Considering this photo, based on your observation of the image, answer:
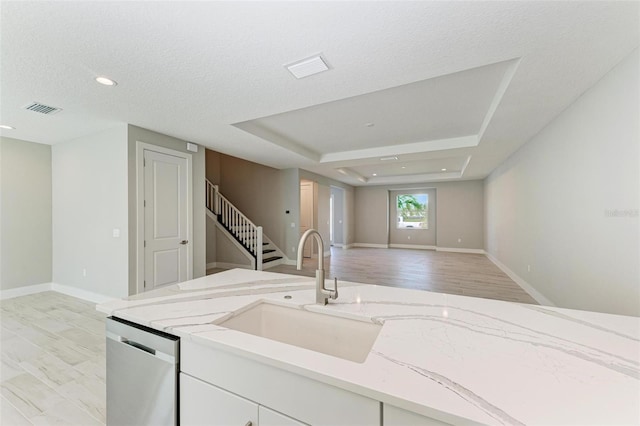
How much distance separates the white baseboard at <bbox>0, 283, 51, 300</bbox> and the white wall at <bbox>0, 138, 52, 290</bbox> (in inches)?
2.0

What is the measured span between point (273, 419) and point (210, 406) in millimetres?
297

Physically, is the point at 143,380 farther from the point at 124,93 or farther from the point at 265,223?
the point at 265,223

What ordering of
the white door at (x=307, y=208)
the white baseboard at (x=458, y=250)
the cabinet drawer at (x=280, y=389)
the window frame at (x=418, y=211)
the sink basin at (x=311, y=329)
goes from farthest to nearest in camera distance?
the window frame at (x=418, y=211)
the white baseboard at (x=458, y=250)
the white door at (x=307, y=208)
the sink basin at (x=311, y=329)
the cabinet drawer at (x=280, y=389)

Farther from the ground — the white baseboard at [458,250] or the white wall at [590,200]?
the white wall at [590,200]

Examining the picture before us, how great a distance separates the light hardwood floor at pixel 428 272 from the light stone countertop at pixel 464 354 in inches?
142

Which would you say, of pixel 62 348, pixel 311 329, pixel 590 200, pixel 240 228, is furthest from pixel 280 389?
pixel 240 228

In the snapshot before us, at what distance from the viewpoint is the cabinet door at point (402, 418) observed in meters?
0.65

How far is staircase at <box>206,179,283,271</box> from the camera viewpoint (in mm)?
6387

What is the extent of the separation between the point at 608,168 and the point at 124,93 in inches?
179

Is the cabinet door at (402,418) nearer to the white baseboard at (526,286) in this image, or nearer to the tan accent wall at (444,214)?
the white baseboard at (526,286)

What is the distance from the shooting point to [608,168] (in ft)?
7.41

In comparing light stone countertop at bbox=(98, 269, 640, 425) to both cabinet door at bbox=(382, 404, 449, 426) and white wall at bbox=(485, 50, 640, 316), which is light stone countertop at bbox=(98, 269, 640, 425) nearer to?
cabinet door at bbox=(382, 404, 449, 426)

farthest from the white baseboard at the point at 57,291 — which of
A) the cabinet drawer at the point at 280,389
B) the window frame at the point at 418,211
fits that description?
the window frame at the point at 418,211

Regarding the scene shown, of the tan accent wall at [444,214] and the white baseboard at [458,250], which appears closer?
the white baseboard at [458,250]
